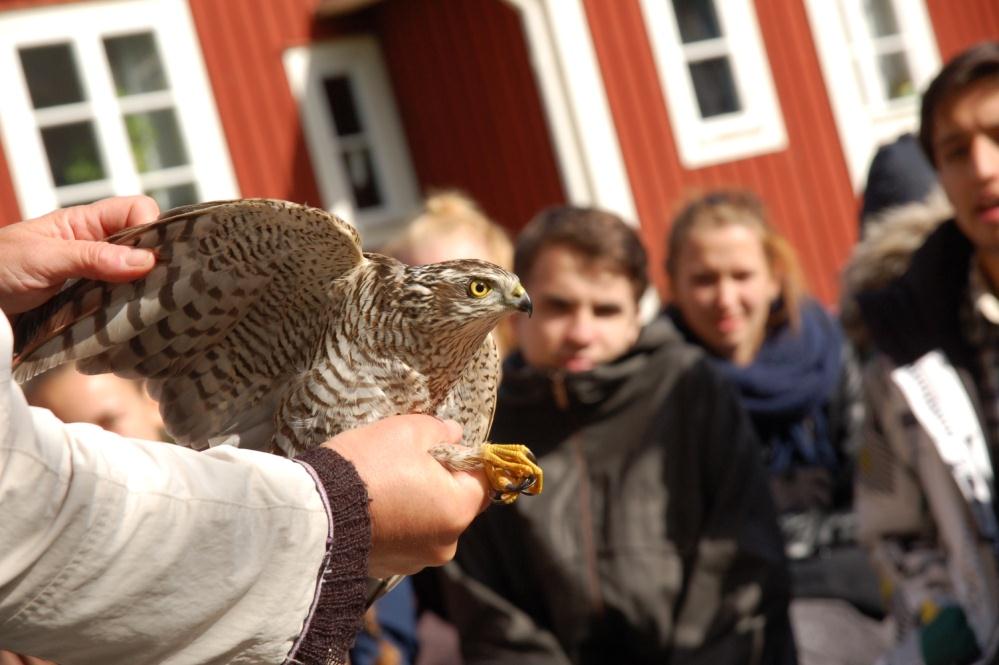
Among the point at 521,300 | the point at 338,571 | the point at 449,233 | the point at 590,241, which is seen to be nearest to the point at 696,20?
the point at 449,233

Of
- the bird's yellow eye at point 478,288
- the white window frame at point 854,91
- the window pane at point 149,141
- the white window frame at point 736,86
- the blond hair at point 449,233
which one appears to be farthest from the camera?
the white window frame at point 854,91

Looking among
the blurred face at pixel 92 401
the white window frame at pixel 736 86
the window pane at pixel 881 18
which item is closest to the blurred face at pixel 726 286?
the blurred face at pixel 92 401

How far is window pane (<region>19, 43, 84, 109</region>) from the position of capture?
11.2 m

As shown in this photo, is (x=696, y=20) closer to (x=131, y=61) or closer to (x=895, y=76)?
(x=895, y=76)

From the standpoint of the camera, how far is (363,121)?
514 inches

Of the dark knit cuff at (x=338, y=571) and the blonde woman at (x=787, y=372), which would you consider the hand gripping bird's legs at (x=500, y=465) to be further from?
the blonde woman at (x=787, y=372)

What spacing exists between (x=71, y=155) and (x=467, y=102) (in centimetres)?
400

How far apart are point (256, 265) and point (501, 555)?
1385 millimetres

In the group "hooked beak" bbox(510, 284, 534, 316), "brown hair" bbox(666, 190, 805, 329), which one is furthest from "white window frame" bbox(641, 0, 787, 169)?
"hooked beak" bbox(510, 284, 534, 316)

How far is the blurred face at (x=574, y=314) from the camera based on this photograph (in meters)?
3.73

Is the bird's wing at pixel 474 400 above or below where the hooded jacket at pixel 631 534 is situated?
above

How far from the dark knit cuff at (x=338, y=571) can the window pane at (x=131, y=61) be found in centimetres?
1057

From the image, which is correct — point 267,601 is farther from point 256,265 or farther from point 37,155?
point 37,155

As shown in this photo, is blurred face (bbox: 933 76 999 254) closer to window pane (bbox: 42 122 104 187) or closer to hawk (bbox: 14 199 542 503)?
hawk (bbox: 14 199 542 503)
